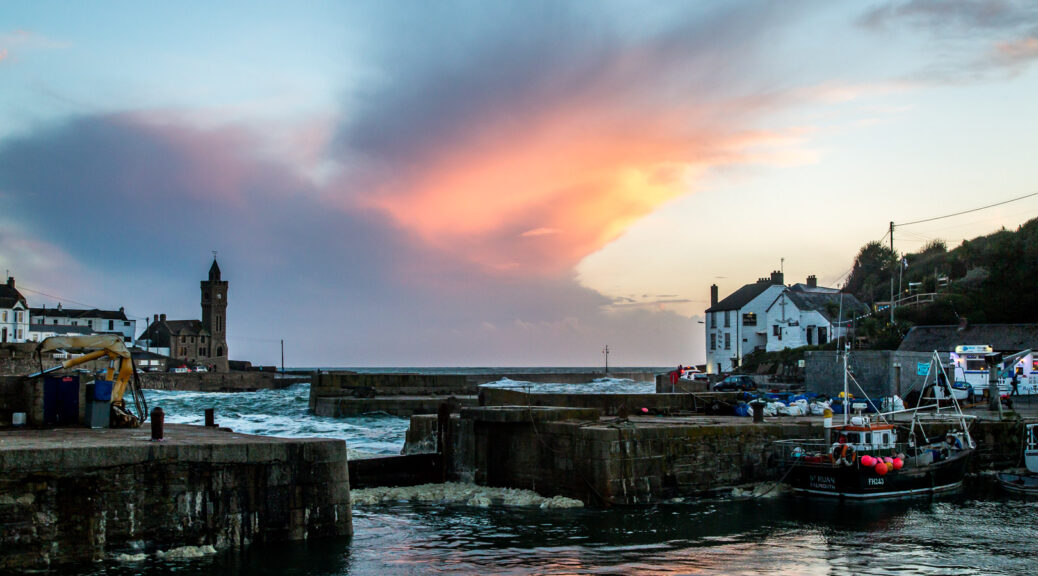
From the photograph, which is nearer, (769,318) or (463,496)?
(463,496)

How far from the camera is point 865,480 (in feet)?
75.5

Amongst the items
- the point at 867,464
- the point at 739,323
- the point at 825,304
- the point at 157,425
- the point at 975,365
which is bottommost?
the point at 867,464

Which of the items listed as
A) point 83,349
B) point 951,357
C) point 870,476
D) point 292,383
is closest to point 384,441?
point 83,349

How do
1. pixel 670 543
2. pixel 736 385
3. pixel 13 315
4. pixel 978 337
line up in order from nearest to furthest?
pixel 670 543
pixel 978 337
pixel 736 385
pixel 13 315

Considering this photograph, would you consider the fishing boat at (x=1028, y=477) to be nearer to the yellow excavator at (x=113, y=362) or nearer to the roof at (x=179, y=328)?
the yellow excavator at (x=113, y=362)

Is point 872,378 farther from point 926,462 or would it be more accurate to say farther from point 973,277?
point 973,277

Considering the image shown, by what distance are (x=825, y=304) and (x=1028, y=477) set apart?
168ft

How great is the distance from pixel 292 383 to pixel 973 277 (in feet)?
270

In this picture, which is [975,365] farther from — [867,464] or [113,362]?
[113,362]

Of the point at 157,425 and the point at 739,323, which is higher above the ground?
the point at 739,323

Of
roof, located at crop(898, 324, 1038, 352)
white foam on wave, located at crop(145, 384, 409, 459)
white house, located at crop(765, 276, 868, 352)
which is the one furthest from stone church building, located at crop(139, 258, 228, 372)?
roof, located at crop(898, 324, 1038, 352)

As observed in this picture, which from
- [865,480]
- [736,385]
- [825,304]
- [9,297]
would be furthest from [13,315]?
[865,480]

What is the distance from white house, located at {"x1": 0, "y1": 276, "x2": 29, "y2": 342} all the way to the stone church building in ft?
84.4

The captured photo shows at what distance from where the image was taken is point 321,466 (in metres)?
15.4
